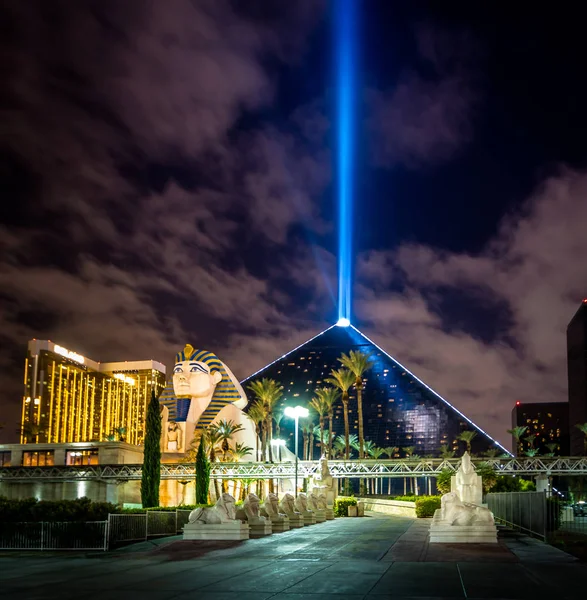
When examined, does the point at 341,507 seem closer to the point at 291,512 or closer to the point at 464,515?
the point at 291,512

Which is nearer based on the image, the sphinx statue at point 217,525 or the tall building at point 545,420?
the sphinx statue at point 217,525

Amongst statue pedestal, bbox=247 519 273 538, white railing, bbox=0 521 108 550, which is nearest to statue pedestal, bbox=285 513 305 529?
statue pedestal, bbox=247 519 273 538

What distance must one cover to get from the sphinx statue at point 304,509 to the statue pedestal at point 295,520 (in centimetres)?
73

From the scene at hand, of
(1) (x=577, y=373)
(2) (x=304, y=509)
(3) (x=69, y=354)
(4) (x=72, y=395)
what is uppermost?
(3) (x=69, y=354)

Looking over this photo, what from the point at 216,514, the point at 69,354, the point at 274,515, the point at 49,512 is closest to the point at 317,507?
the point at 274,515

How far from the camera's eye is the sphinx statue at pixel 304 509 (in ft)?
94.9

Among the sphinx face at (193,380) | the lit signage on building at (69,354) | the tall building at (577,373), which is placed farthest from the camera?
the lit signage on building at (69,354)

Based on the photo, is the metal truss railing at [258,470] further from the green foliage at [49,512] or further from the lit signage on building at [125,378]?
the lit signage on building at [125,378]

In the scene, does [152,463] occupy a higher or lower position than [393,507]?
higher

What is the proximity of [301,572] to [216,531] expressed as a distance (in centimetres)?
819

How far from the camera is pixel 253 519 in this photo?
2255 centimetres

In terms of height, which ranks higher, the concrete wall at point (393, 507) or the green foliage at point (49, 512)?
the green foliage at point (49, 512)

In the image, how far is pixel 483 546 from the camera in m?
17.3

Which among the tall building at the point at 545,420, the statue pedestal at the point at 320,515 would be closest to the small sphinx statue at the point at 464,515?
the statue pedestal at the point at 320,515
